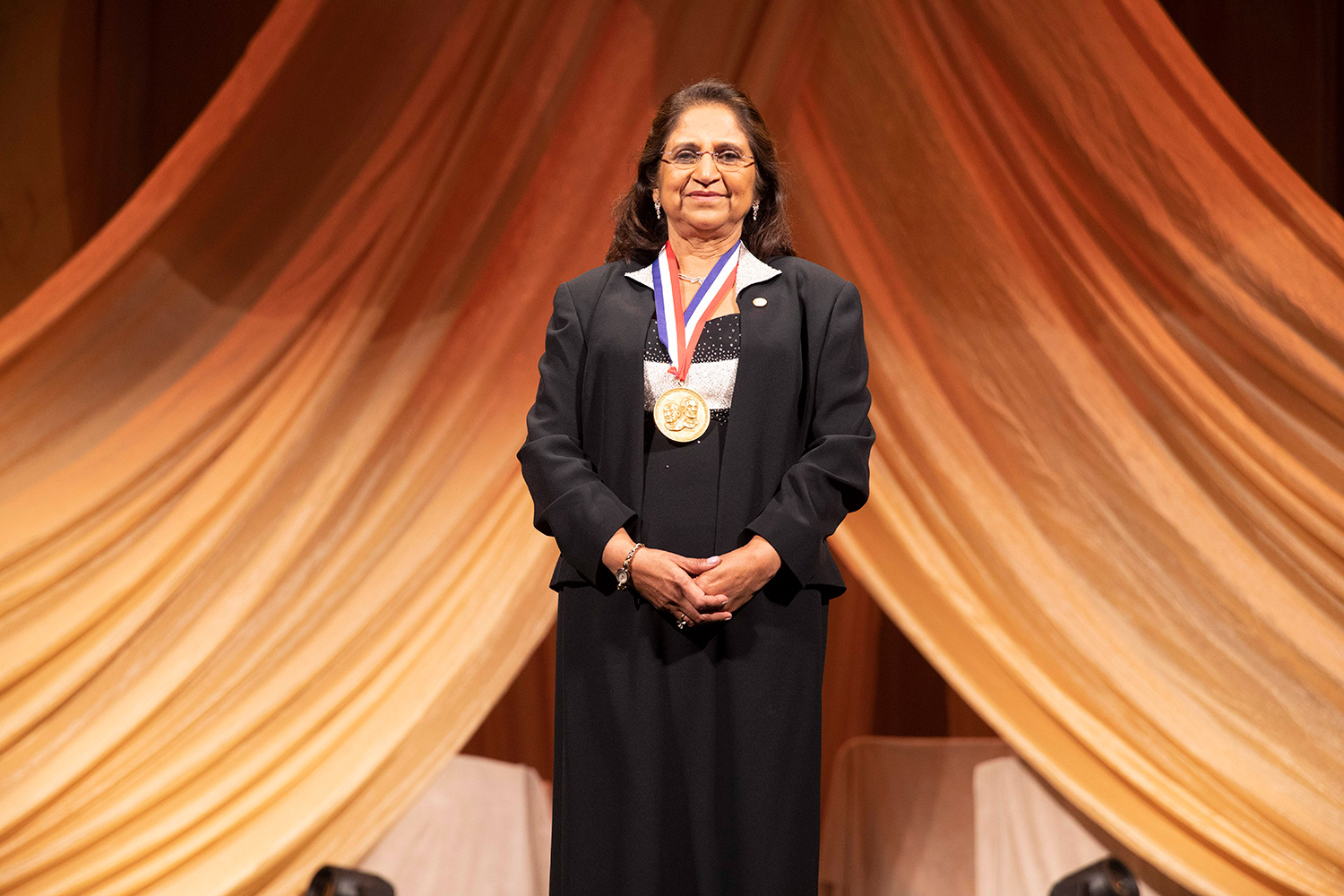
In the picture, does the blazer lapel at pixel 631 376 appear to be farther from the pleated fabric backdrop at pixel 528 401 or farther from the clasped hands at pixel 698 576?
the pleated fabric backdrop at pixel 528 401

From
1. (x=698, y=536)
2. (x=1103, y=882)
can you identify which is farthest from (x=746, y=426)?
(x=1103, y=882)

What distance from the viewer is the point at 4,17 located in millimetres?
3127

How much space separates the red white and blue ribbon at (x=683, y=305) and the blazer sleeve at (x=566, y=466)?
120 millimetres

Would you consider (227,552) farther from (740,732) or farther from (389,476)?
(740,732)

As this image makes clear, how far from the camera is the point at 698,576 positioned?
1.45m

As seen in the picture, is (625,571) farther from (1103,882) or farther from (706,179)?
(1103,882)

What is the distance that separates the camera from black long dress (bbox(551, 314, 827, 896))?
58.1 inches

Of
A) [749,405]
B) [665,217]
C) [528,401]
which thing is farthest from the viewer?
[528,401]

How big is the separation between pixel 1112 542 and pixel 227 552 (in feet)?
5.84

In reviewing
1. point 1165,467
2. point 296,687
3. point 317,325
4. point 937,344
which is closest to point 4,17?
point 317,325

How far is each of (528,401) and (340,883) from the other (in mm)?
1002

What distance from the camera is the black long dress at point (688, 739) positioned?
4.84ft

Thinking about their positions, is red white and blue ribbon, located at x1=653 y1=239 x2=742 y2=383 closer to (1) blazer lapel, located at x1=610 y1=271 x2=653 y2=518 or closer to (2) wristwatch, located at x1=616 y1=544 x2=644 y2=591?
(1) blazer lapel, located at x1=610 y1=271 x2=653 y2=518

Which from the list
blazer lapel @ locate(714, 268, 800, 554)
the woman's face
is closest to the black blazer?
blazer lapel @ locate(714, 268, 800, 554)
